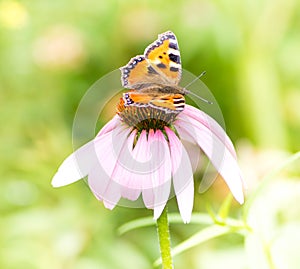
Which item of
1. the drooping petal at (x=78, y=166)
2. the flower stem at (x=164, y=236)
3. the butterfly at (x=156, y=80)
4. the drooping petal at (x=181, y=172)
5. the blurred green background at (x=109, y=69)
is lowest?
the flower stem at (x=164, y=236)

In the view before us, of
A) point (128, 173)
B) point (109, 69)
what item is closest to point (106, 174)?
point (128, 173)

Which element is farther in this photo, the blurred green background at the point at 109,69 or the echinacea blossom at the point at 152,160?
the blurred green background at the point at 109,69

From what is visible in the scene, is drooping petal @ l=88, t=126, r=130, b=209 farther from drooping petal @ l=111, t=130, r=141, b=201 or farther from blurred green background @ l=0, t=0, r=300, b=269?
blurred green background @ l=0, t=0, r=300, b=269

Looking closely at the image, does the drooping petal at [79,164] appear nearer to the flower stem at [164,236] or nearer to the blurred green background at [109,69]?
the flower stem at [164,236]

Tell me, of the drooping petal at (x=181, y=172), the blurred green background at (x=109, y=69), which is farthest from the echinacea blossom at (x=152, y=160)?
the blurred green background at (x=109, y=69)

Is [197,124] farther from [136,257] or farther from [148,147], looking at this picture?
[136,257]

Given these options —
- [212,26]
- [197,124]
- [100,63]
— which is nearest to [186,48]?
[212,26]
